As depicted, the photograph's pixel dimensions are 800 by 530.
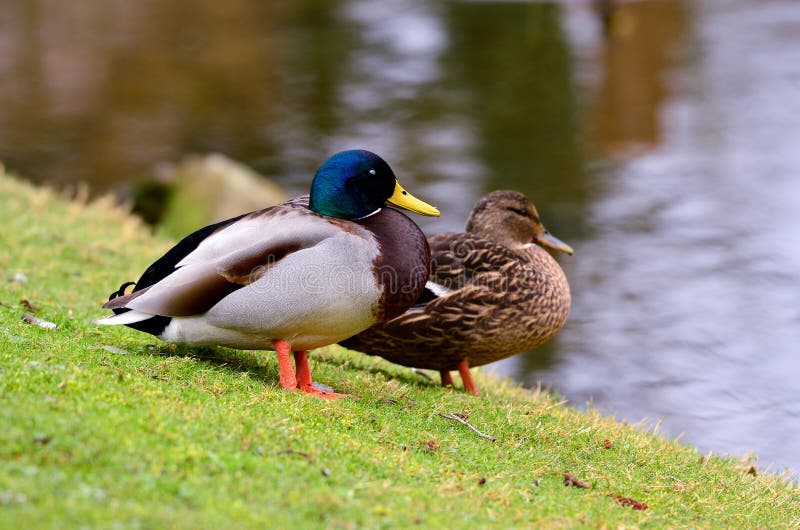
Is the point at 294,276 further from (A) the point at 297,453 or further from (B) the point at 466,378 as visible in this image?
(B) the point at 466,378

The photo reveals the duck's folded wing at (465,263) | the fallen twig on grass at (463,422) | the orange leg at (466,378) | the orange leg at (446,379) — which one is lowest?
the orange leg at (446,379)

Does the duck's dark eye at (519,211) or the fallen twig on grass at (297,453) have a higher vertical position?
the duck's dark eye at (519,211)

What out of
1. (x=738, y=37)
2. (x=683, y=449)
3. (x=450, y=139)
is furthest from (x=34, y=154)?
(x=738, y=37)

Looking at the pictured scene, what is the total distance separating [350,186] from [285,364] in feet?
2.79

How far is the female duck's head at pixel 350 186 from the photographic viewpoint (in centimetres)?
457

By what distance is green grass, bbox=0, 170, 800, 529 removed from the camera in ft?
10.00

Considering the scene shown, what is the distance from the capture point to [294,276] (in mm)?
4285

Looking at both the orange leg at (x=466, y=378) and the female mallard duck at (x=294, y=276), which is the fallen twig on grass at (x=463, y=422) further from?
the orange leg at (x=466, y=378)

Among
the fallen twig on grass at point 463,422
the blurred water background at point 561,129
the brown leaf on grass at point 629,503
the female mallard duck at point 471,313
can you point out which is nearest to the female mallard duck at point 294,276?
the fallen twig on grass at point 463,422

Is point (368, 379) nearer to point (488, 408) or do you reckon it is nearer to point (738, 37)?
point (488, 408)

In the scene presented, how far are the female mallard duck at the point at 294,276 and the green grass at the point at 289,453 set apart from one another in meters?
0.21

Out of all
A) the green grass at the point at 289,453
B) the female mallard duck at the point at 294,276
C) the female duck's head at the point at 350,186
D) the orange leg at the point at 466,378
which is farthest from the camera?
the orange leg at the point at 466,378

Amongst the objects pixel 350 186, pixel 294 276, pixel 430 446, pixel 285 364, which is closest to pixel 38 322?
pixel 285 364

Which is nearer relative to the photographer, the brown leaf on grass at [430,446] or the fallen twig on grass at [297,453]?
the fallen twig on grass at [297,453]
